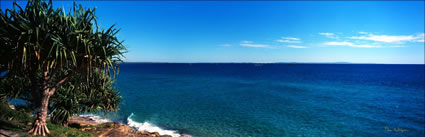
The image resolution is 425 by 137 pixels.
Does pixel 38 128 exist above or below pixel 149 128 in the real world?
above

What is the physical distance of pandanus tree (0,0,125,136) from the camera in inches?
344

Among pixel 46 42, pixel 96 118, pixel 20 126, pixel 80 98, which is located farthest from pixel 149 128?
pixel 46 42

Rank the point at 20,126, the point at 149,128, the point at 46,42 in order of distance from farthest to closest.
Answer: the point at 149,128 < the point at 20,126 < the point at 46,42

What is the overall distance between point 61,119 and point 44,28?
894cm

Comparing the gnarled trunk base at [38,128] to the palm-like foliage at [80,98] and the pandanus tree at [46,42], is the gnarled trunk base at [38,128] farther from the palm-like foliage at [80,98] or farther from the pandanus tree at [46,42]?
the palm-like foliage at [80,98]

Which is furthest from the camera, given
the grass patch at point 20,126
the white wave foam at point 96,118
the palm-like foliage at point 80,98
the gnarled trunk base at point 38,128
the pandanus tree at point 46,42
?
the white wave foam at point 96,118

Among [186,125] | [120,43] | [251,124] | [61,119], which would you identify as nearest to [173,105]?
[186,125]

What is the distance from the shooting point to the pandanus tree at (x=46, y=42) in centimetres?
873

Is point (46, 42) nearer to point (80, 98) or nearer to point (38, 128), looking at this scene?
point (38, 128)

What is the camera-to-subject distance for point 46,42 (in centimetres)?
942

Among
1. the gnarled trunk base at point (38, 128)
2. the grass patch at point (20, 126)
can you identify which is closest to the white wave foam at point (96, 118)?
the grass patch at point (20, 126)

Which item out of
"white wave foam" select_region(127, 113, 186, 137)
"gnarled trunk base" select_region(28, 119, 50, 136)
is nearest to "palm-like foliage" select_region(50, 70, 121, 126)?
"gnarled trunk base" select_region(28, 119, 50, 136)

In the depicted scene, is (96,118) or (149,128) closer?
(149,128)

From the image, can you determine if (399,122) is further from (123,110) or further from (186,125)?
(123,110)
